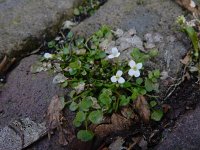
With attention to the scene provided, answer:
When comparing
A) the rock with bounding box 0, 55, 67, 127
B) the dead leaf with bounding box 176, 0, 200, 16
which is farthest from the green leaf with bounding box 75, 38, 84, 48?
the dead leaf with bounding box 176, 0, 200, 16

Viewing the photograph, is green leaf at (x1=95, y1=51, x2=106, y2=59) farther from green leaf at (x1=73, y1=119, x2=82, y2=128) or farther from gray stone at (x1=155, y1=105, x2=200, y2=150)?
gray stone at (x1=155, y1=105, x2=200, y2=150)

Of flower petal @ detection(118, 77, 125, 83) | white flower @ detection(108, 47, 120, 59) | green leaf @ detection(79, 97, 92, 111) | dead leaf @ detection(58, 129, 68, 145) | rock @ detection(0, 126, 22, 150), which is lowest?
rock @ detection(0, 126, 22, 150)

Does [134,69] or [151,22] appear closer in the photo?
[134,69]

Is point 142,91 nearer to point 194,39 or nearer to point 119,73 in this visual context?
point 119,73

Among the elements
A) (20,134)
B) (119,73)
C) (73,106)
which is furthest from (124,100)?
(20,134)

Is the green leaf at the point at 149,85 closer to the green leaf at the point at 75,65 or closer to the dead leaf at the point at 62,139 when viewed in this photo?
the green leaf at the point at 75,65

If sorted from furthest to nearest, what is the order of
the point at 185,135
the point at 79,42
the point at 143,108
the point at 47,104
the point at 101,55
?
1. the point at 79,42
2. the point at 101,55
3. the point at 47,104
4. the point at 143,108
5. the point at 185,135

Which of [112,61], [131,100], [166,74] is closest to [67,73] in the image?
[112,61]
